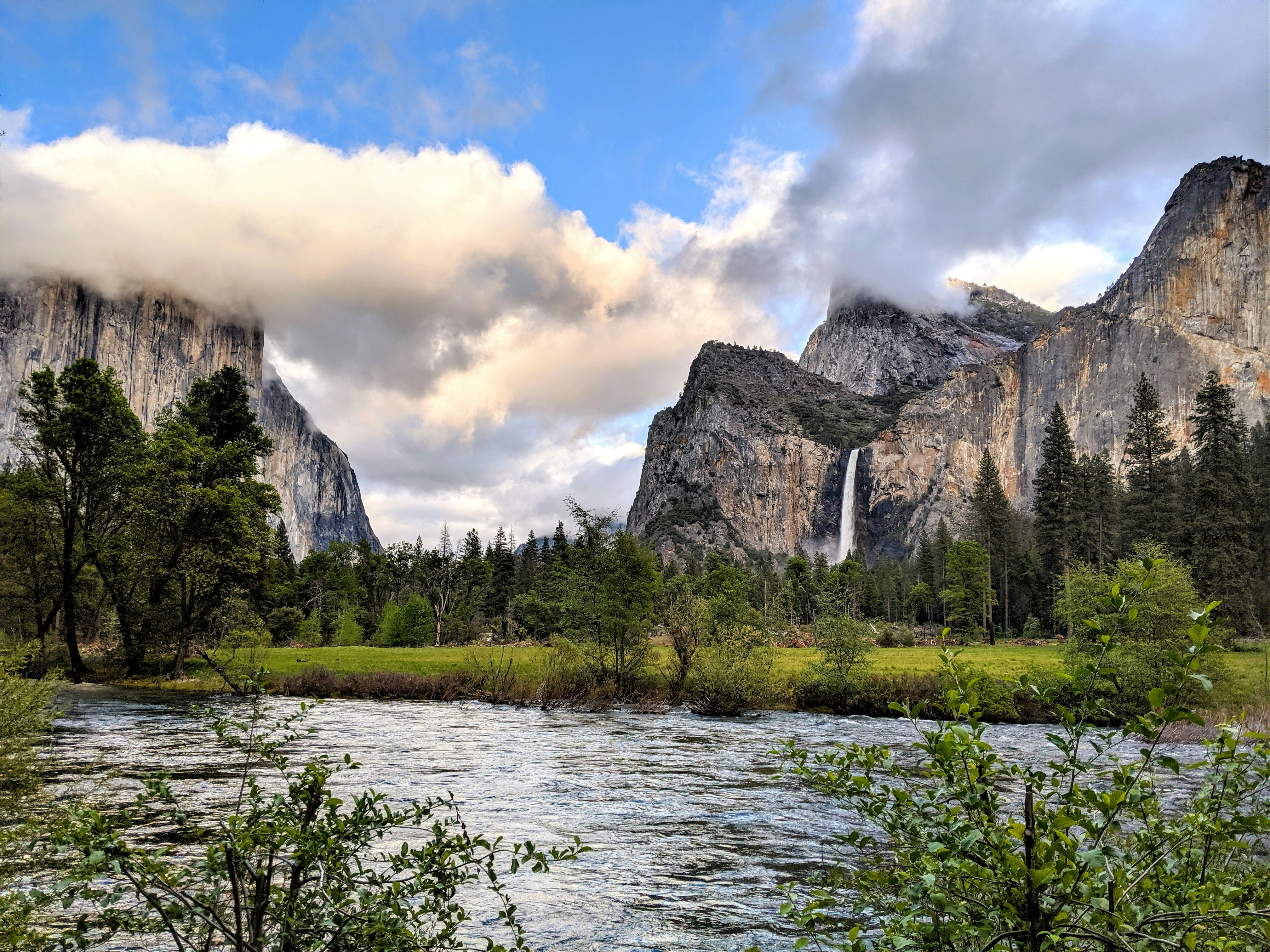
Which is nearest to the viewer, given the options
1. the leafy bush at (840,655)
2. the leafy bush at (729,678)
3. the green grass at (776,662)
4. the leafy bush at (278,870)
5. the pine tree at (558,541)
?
the leafy bush at (278,870)

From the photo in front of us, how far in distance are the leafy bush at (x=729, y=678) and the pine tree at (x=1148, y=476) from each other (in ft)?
154

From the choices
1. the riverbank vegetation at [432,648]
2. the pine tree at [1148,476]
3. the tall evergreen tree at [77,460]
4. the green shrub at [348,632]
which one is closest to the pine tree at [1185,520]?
the riverbank vegetation at [432,648]

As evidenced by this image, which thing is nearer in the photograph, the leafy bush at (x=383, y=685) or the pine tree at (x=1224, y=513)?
the leafy bush at (x=383, y=685)

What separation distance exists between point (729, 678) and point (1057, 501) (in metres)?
62.6

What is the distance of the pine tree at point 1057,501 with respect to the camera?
75.4 meters

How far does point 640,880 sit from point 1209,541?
61486 millimetres

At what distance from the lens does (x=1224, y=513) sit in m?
52.9

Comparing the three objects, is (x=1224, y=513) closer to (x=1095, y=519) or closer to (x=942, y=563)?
(x=1095, y=519)

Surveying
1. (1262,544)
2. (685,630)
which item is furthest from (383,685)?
(1262,544)

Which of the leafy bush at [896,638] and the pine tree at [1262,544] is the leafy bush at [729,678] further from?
the pine tree at [1262,544]

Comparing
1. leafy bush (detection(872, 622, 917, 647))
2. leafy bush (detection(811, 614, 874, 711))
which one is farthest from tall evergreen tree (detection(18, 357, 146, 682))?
leafy bush (detection(872, 622, 917, 647))

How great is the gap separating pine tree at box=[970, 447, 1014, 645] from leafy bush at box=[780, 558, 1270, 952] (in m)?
89.3

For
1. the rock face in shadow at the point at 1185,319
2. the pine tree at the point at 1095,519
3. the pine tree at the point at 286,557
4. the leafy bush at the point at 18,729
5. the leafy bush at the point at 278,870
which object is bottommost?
the leafy bush at the point at 18,729

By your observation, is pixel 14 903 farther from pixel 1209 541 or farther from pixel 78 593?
pixel 1209 541
